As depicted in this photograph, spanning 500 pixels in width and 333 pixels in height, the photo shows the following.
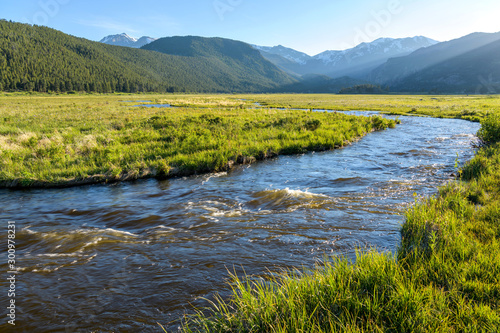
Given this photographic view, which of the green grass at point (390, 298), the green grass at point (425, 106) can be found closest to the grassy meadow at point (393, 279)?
the green grass at point (390, 298)

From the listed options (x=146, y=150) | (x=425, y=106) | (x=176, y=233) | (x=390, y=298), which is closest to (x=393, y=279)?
(x=390, y=298)

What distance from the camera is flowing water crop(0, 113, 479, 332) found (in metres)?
5.09

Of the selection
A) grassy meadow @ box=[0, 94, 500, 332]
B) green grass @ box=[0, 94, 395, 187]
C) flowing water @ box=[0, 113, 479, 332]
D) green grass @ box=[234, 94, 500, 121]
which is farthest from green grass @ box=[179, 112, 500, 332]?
green grass @ box=[234, 94, 500, 121]

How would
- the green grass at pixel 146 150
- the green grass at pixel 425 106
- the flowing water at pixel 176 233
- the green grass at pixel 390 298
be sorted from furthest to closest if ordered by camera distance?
the green grass at pixel 425 106
the green grass at pixel 146 150
the flowing water at pixel 176 233
the green grass at pixel 390 298

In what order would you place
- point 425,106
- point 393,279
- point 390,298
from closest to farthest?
point 390,298, point 393,279, point 425,106

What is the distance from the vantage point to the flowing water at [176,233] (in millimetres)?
5086

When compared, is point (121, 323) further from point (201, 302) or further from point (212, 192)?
point (212, 192)

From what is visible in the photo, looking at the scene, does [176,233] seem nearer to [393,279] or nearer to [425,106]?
[393,279]

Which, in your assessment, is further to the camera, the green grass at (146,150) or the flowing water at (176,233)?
the green grass at (146,150)

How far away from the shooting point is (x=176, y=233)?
8.03 metres

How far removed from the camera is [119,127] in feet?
87.4

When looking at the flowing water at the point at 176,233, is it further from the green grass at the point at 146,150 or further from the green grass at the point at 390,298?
the green grass at the point at 390,298

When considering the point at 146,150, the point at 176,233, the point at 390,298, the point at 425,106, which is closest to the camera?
the point at 390,298

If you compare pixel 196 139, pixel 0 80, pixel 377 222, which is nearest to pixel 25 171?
pixel 196 139
